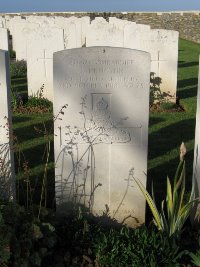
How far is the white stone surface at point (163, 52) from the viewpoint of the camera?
29.7 ft

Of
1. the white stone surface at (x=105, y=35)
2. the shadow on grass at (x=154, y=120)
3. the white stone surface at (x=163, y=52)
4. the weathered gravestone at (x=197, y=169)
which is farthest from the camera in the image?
the white stone surface at (x=105, y=35)

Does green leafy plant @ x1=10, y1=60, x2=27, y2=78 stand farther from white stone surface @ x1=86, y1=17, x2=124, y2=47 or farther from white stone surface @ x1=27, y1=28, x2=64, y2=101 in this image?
white stone surface @ x1=27, y1=28, x2=64, y2=101

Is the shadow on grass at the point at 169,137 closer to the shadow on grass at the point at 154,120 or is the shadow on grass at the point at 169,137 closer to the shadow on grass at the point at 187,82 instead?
the shadow on grass at the point at 154,120

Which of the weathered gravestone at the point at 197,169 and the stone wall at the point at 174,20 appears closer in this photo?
the weathered gravestone at the point at 197,169

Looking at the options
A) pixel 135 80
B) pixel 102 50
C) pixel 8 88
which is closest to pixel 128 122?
pixel 135 80

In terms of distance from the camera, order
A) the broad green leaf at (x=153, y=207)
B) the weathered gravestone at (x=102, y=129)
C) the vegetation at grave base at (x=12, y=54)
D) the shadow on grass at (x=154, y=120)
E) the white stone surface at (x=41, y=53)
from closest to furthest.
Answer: the broad green leaf at (x=153, y=207)
the weathered gravestone at (x=102, y=129)
the shadow on grass at (x=154, y=120)
the white stone surface at (x=41, y=53)
the vegetation at grave base at (x=12, y=54)

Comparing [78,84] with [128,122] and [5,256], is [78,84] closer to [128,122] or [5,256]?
[128,122]

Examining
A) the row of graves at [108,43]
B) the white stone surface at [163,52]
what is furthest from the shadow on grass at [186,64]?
the white stone surface at [163,52]

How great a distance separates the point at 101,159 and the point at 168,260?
1096 millimetres

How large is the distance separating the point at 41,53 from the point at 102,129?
4910mm

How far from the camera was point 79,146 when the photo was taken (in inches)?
158

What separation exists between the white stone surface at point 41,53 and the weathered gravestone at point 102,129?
4.60 metres

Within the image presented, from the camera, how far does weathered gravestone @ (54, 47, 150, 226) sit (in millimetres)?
3869

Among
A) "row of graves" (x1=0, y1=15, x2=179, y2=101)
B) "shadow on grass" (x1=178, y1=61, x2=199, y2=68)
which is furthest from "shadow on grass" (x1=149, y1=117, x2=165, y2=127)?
"shadow on grass" (x1=178, y1=61, x2=199, y2=68)
